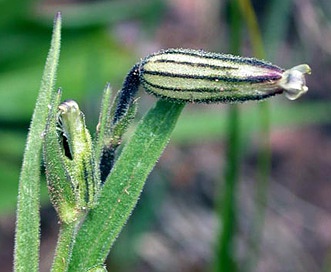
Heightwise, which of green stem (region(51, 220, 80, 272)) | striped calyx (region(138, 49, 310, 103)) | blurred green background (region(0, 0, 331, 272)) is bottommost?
green stem (region(51, 220, 80, 272))

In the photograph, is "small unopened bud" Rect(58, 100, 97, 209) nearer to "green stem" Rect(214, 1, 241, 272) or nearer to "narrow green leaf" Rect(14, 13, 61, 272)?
"narrow green leaf" Rect(14, 13, 61, 272)

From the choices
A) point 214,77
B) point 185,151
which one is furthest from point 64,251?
point 185,151

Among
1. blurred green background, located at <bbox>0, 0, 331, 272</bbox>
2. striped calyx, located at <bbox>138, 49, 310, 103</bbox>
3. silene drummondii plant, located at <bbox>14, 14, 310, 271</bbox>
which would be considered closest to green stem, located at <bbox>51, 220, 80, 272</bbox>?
silene drummondii plant, located at <bbox>14, 14, 310, 271</bbox>

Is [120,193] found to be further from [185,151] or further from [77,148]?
[185,151]

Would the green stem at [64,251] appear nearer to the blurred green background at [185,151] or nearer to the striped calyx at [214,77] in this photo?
the striped calyx at [214,77]

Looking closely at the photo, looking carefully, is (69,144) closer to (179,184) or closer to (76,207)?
(76,207)

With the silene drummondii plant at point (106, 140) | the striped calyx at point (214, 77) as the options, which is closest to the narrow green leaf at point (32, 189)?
the silene drummondii plant at point (106, 140)

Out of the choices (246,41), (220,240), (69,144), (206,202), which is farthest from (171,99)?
(246,41)
